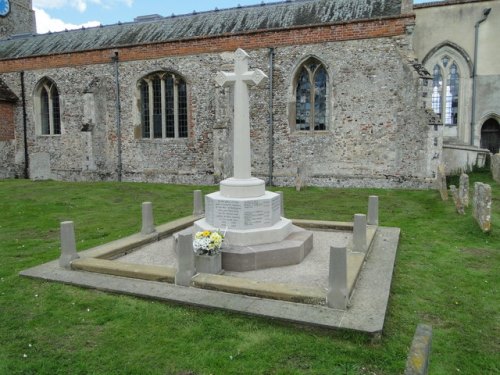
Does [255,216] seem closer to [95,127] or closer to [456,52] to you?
[95,127]

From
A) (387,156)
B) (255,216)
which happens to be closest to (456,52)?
(387,156)

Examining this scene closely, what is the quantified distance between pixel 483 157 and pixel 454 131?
2.62m

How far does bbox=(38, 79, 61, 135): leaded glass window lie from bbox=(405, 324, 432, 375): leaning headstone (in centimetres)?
2342

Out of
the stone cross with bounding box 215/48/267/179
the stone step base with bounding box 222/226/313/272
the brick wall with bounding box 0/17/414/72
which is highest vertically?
the brick wall with bounding box 0/17/414/72

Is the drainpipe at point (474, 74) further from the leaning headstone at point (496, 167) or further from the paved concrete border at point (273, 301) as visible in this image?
the paved concrete border at point (273, 301)

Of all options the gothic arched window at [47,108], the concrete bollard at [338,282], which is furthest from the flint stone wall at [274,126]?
the concrete bollard at [338,282]

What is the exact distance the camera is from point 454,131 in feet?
68.6

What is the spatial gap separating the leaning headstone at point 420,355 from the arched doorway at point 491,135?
2196 cm

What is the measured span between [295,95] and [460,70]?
9.89m

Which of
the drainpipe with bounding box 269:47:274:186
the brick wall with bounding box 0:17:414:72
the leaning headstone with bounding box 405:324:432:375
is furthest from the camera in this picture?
the drainpipe with bounding box 269:47:274:186

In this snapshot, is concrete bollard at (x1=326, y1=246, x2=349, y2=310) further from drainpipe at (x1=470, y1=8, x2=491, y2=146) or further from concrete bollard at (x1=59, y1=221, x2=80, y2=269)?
drainpipe at (x1=470, y1=8, x2=491, y2=146)

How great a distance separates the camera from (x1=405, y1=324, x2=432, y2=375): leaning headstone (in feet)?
7.51

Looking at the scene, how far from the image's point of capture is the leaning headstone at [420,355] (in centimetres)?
229

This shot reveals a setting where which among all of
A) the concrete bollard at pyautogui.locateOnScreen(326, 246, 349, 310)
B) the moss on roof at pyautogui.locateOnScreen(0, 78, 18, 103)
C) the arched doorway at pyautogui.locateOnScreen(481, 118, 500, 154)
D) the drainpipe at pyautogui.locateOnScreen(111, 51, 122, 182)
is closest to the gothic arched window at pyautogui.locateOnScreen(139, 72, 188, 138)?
the drainpipe at pyautogui.locateOnScreen(111, 51, 122, 182)
